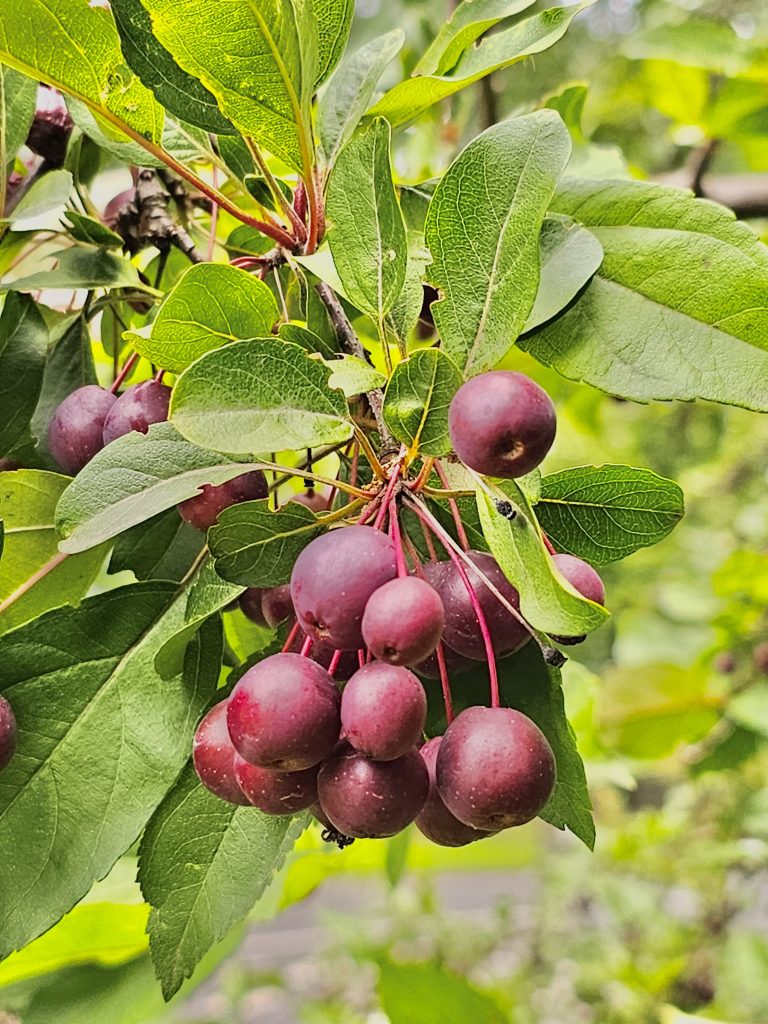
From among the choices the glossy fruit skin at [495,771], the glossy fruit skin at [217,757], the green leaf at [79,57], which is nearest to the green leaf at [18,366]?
the green leaf at [79,57]

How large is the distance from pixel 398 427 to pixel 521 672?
0.50 feet

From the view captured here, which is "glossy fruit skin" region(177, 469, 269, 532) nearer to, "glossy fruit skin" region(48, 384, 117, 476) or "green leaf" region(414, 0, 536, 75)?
"glossy fruit skin" region(48, 384, 117, 476)

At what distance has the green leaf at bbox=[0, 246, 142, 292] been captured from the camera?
22.7 inches

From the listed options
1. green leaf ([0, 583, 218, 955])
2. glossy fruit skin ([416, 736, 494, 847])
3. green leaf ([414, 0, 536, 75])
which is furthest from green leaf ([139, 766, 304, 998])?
green leaf ([414, 0, 536, 75])

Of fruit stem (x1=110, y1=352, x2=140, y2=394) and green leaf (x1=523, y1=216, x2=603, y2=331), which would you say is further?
fruit stem (x1=110, y1=352, x2=140, y2=394)

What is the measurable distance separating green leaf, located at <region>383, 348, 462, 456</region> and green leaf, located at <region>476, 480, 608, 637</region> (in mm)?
37

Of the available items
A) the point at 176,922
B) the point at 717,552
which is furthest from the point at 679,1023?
the point at 717,552

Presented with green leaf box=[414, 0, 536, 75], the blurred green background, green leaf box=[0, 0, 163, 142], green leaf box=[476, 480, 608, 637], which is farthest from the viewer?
the blurred green background

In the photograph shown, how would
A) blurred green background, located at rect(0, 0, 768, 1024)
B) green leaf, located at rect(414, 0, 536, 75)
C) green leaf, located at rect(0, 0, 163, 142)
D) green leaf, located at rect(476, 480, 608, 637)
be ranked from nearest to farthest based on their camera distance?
green leaf, located at rect(476, 480, 608, 637), green leaf, located at rect(0, 0, 163, 142), green leaf, located at rect(414, 0, 536, 75), blurred green background, located at rect(0, 0, 768, 1024)

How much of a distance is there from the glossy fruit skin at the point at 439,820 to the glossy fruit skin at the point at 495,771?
3 centimetres

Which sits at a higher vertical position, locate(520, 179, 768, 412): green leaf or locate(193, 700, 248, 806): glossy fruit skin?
locate(520, 179, 768, 412): green leaf

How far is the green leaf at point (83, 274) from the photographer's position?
1.89 feet

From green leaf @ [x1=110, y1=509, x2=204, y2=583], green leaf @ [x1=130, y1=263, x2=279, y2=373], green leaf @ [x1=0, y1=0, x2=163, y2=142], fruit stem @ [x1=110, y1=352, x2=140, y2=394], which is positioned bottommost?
green leaf @ [x1=110, y1=509, x2=204, y2=583]

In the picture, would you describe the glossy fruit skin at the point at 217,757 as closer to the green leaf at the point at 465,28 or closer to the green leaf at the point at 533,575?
the green leaf at the point at 533,575
